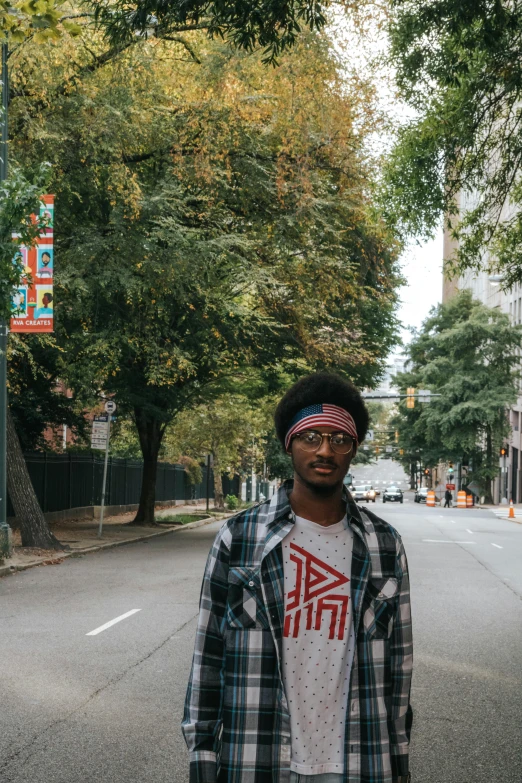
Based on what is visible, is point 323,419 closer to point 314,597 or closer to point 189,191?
point 314,597

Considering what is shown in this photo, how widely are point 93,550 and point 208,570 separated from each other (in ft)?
61.8

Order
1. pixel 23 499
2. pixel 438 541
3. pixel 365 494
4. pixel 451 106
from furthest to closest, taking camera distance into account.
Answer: pixel 365 494, pixel 438 541, pixel 23 499, pixel 451 106

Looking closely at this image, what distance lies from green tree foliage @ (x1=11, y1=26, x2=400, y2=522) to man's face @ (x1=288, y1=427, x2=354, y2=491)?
39.1ft

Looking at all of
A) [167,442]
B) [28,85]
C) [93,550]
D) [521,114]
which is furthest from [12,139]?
[167,442]

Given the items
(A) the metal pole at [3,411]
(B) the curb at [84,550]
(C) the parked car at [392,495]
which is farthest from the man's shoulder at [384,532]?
(C) the parked car at [392,495]

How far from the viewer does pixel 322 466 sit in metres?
2.97

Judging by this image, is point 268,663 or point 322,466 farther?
point 322,466

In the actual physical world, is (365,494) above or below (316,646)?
below

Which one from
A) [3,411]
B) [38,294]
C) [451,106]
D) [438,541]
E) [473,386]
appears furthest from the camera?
[473,386]

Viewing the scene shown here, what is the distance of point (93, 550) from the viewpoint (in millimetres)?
21266

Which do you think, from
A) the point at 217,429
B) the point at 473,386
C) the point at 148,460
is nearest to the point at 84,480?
the point at 148,460

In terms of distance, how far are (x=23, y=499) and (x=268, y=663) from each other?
57.2ft

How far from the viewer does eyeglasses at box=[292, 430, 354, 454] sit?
301 cm

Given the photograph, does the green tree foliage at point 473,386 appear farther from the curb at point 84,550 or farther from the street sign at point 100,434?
the street sign at point 100,434
